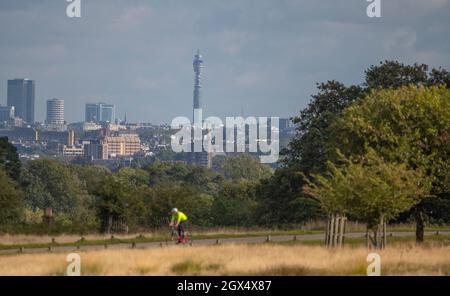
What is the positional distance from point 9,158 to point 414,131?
7652 cm

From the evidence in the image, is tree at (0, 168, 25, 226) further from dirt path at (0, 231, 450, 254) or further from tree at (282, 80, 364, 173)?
dirt path at (0, 231, 450, 254)

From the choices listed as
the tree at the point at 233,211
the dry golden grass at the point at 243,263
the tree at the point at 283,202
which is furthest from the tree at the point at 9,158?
the dry golden grass at the point at 243,263

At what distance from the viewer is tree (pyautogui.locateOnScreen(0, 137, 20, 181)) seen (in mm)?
115938

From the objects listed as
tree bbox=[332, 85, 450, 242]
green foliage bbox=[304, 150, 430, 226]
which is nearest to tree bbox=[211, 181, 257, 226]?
tree bbox=[332, 85, 450, 242]

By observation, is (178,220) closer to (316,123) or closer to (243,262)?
(243,262)

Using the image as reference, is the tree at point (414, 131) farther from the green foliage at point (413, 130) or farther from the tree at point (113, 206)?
the tree at point (113, 206)

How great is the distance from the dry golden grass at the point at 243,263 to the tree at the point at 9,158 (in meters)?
77.7

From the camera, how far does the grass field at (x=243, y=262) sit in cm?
3156

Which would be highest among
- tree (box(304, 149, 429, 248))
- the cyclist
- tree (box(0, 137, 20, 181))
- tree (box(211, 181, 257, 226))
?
tree (box(0, 137, 20, 181))

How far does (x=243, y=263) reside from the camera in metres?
33.2

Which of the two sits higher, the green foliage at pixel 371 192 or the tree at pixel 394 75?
the tree at pixel 394 75

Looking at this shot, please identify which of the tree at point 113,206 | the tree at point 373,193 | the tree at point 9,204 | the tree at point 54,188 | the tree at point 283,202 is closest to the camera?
the tree at point 373,193
